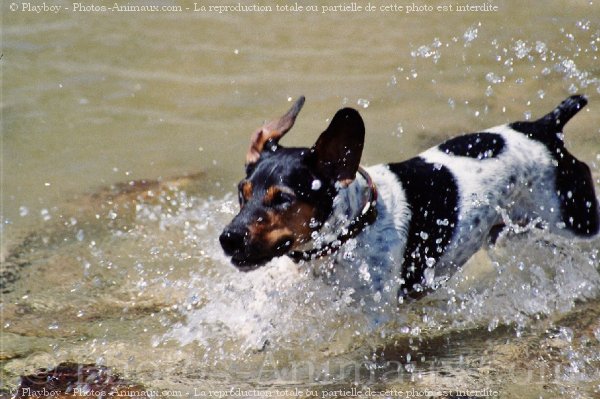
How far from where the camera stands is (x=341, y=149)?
3645mm

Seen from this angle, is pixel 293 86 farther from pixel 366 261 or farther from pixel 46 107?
pixel 366 261

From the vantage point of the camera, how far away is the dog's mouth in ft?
11.5

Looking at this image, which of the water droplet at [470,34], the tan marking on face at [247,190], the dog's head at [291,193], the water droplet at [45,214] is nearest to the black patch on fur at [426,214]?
the dog's head at [291,193]

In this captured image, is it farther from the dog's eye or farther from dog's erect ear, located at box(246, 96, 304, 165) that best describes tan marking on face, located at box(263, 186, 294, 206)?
dog's erect ear, located at box(246, 96, 304, 165)

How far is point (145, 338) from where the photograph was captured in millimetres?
4297

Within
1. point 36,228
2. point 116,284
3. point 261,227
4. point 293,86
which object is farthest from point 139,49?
Answer: point 261,227

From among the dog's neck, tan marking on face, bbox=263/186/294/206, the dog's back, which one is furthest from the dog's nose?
the dog's back

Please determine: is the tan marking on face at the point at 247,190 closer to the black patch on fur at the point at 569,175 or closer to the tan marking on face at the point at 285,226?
the tan marking on face at the point at 285,226

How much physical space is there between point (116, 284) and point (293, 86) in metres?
3.13

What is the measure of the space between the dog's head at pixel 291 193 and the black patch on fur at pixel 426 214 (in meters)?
0.59

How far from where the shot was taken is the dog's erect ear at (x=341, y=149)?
11.6 ft

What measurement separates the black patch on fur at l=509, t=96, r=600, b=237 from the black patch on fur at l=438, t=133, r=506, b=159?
19 centimetres

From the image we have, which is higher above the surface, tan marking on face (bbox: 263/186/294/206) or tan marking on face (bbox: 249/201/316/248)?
tan marking on face (bbox: 263/186/294/206)

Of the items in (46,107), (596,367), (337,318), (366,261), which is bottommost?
(596,367)
